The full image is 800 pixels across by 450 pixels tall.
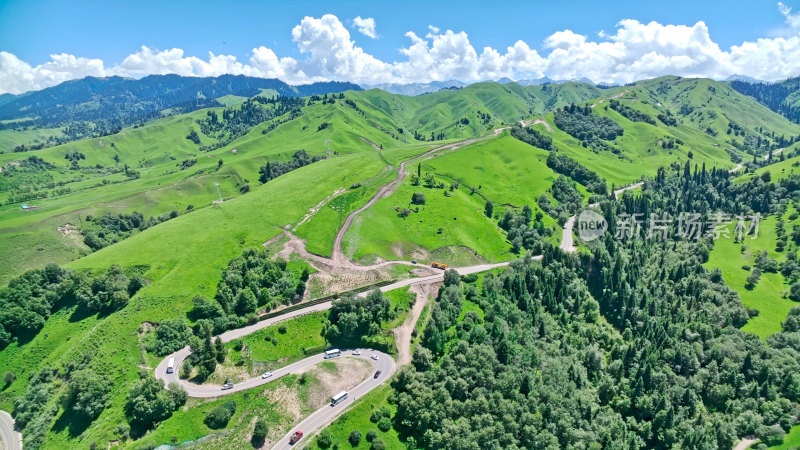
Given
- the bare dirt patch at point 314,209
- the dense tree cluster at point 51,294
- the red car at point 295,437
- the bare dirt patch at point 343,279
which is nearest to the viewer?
the red car at point 295,437

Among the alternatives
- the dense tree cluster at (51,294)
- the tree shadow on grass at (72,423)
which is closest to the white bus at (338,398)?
the tree shadow on grass at (72,423)

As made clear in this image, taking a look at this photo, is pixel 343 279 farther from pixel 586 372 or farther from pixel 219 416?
pixel 586 372

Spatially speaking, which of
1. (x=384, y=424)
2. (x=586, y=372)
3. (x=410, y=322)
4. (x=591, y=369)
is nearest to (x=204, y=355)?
(x=384, y=424)

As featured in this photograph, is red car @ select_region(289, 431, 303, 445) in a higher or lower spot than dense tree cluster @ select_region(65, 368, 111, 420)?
lower

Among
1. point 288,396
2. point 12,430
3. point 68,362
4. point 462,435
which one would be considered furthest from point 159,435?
point 462,435

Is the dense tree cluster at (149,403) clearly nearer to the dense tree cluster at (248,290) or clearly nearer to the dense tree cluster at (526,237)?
the dense tree cluster at (248,290)

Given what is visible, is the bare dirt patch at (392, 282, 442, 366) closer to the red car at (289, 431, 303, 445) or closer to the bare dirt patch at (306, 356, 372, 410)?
the bare dirt patch at (306, 356, 372, 410)

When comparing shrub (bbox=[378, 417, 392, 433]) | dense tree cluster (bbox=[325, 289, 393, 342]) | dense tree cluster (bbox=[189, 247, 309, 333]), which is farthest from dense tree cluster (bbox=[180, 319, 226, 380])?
shrub (bbox=[378, 417, 392, 433])
